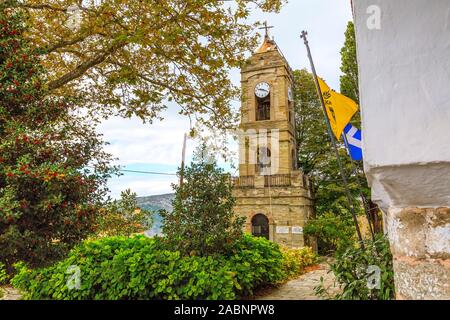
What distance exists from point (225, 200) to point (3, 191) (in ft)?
13.4

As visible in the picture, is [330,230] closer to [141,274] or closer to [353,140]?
[353,140]

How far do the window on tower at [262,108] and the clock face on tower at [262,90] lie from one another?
39cm

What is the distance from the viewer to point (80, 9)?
5629 mm

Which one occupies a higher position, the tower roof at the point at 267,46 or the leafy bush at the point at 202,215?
the tower roof at the point at 267,46

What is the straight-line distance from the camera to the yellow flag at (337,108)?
15.2ft

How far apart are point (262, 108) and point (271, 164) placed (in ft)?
12.2

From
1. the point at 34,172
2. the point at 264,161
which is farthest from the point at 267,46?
A: the point at 34,172

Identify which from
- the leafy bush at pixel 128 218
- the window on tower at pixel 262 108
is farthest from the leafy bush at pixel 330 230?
the leafy bush at pixel 128 218

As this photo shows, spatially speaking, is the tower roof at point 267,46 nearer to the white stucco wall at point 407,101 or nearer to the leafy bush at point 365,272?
the leafy bush at point 365,272

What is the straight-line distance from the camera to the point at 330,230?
1409cm

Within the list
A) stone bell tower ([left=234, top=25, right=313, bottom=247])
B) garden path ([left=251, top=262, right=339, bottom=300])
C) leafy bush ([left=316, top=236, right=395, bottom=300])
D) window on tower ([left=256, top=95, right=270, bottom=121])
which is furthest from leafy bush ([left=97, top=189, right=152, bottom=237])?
window on tower ([left=256, top=95, right=270, bottom=121])

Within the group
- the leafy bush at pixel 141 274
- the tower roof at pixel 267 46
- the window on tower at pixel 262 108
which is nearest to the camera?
the leafy bush at pixel 141 274

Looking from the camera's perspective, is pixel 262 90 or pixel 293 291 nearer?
pixel 293 291
